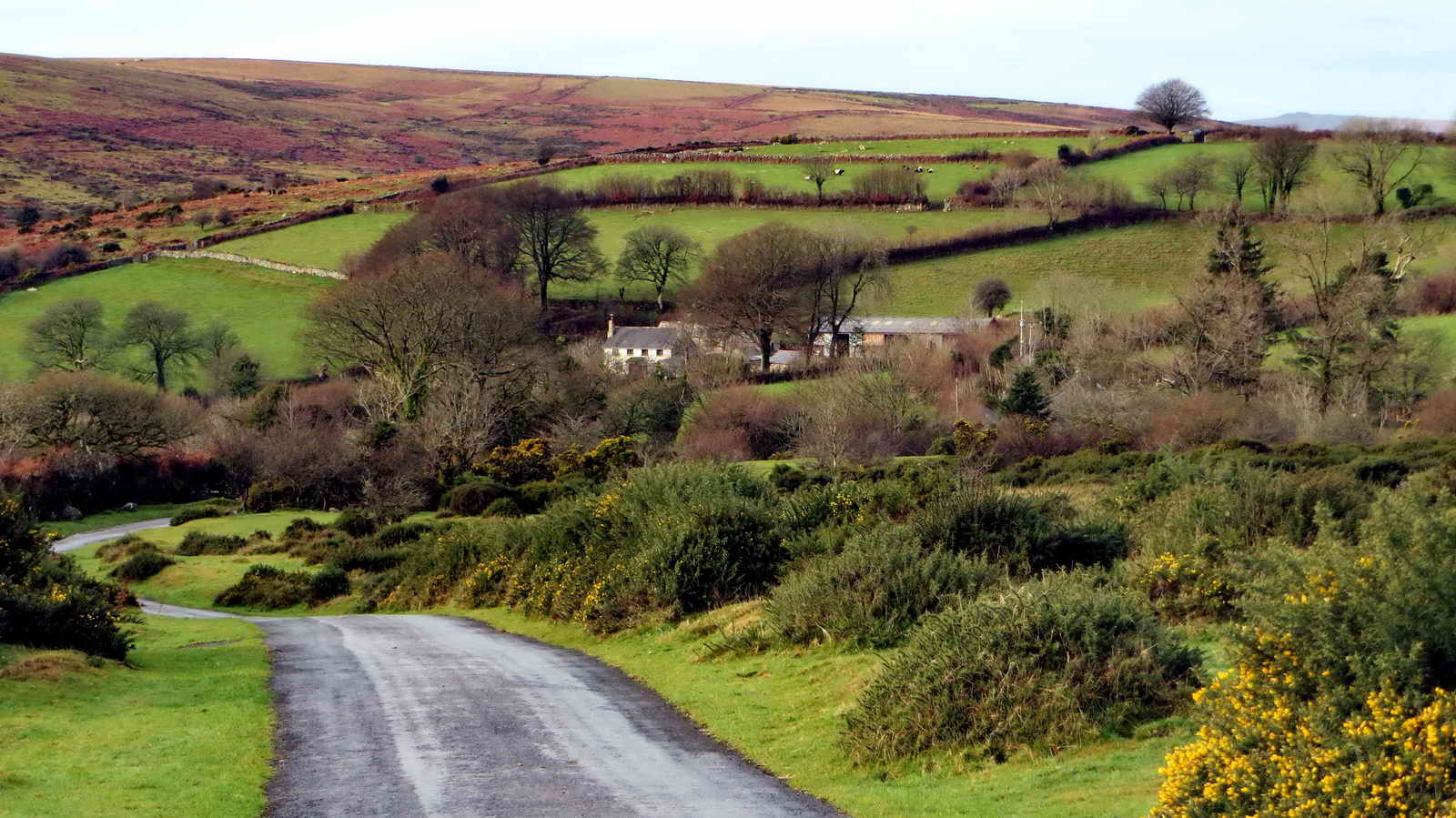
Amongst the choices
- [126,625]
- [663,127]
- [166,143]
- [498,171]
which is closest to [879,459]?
[126,625]

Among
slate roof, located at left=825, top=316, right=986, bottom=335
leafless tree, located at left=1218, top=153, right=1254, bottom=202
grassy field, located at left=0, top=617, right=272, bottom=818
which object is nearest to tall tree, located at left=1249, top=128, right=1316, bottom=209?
leafless tree, located at left=1218, top=153, right=1254, bottom=202

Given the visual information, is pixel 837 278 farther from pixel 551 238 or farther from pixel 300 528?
pixel 300 528

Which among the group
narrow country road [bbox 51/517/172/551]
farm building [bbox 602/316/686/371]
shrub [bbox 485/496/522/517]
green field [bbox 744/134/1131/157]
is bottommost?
narrow country road [bbox 51/517/172/551]

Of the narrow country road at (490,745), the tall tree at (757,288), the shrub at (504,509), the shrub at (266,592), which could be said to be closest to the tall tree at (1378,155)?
the tall tree at (757,288)

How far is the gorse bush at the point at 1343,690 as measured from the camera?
322 inches

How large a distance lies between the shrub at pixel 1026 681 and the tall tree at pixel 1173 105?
118 meters

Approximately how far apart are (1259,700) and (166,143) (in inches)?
6743

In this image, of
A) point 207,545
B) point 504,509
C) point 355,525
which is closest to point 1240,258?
point 504,509

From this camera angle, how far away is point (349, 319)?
6400 centimetres

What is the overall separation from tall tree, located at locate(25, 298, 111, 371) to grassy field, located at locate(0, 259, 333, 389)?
1.45 m

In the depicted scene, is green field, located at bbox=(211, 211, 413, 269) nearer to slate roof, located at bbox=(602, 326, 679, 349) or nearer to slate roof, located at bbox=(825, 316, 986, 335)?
slate roof, located at bbox=(602, 326, 679, 349)

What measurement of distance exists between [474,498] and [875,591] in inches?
1366

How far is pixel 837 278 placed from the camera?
8488 cm

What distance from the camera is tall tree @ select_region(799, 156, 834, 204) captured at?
107 meters
